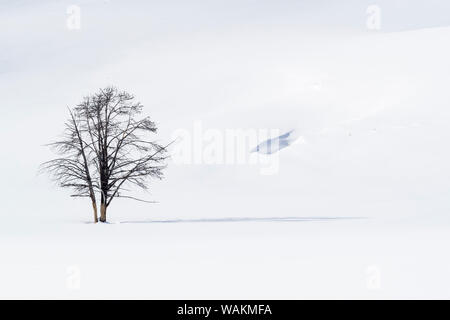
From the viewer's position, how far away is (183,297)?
11.9m

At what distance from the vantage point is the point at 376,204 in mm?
39844

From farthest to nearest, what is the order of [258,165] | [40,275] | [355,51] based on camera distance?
1. [355,51]
2. [258,165]
3. [40,275]

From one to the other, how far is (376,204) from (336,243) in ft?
68.3

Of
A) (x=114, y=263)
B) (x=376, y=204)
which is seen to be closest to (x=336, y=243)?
(x=114, y=263)

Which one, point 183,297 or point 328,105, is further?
point 328,105

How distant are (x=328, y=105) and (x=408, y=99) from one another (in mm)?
9271

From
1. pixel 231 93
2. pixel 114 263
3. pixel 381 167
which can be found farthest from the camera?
pixel 231 93

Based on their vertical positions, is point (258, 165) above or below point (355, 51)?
below

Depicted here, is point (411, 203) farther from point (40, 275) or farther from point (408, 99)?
point (408, 99)

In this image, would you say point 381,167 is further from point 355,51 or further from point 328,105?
point 355,51

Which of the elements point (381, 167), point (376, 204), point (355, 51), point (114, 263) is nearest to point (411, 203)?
point (376, 204)

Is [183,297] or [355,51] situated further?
[355,51]

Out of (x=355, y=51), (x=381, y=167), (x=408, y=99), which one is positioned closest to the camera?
(x=381, y=167)

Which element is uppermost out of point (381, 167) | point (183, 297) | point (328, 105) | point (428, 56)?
point (428, 56)
